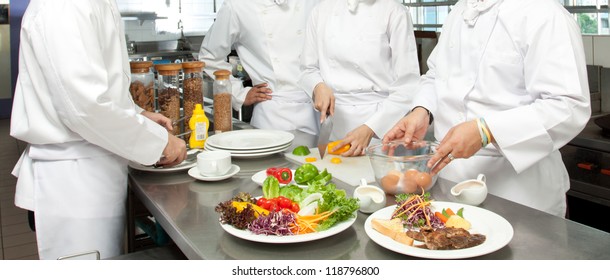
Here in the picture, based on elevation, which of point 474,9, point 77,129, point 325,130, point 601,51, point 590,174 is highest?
point 474,9

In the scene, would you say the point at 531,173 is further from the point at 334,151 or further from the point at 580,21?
the point at 580,21

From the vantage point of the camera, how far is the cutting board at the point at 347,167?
1833mm

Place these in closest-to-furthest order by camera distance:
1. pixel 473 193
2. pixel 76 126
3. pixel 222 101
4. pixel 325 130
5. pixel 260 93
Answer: pixel 473 193
pixel 76 126
pixel 222 101
pixel 325 130
pixel 260 93

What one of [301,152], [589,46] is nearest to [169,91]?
[301,152]

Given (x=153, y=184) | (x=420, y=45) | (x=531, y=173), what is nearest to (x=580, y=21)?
(x=420, y=45)

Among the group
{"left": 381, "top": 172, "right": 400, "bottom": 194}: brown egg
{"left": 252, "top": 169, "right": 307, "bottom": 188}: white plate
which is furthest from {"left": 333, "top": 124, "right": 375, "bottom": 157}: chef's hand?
{"left": 381, "top": 172, "right": 400, "bottom": 194}: brown egg

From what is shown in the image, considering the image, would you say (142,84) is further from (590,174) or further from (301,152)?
Result: (590,174)

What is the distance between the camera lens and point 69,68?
1.59 meters

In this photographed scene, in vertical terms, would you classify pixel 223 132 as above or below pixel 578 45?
below

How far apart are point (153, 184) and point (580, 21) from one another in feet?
9.58

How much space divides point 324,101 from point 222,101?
1.39 feet

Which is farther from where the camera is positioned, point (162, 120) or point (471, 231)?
point (162, 120)

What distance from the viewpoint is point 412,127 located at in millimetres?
1893

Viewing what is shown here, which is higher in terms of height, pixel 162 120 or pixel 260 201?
pixel 162 120
